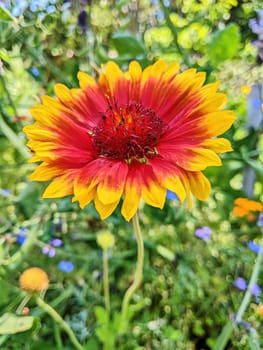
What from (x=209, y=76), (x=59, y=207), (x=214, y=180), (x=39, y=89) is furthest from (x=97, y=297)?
(x=39, y=89)

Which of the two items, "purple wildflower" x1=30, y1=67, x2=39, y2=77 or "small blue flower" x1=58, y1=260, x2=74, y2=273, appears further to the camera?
"purple wildflower" x1=30, y1=67, x2=39, y2=77

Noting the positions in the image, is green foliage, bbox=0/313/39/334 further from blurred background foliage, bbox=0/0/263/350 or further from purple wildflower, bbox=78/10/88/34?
purple wildflower, bbox=78/10/88/34

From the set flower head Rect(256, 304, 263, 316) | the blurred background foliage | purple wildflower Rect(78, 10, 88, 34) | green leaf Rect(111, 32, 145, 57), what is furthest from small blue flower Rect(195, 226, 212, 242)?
purple wildflower Rect(78, 10, 88, 34)

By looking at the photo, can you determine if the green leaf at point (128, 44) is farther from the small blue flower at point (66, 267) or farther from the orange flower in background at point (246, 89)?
the small blue flower at point (66, 267)

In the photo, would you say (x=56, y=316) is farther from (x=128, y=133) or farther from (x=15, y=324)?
(x=128, y=133)

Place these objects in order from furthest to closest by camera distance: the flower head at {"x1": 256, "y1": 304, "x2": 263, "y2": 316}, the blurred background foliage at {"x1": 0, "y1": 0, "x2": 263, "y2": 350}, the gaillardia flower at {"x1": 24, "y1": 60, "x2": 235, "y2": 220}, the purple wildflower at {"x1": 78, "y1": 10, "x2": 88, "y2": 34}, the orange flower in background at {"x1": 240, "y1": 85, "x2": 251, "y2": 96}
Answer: the purple wildflower at {"x1": 78, "y1": 10, "x2": 88, "y2": 34} → the orange flower in background at {"x1": 240, "y1": 85, "x2": 251, "y2": 96} → the blurred background foliage at {"x1": 0, "y1": 0, "x2": 263, "y2": 350} → the flower head at {"x1": 256, "y1": 304, "x2": 263, "y2": 316} → the gaillardia flower at {"x1": 24, "y1": 60, "x2": 235, "y2": 220}

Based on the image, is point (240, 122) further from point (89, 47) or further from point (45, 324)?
point (45, 324)

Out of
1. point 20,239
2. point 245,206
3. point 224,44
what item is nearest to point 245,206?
point 245,206
